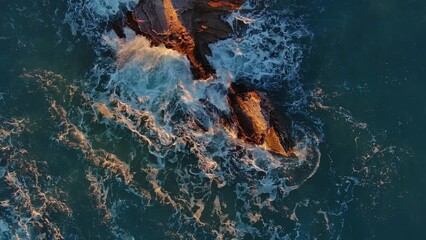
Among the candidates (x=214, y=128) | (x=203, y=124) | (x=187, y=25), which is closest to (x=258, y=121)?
(x=214, y=128)

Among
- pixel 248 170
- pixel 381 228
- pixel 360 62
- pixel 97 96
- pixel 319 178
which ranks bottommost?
pixel 381 228

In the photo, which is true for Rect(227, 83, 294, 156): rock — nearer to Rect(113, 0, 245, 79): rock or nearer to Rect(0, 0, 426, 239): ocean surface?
Rect(0, 0, 426, 239): ocean surface

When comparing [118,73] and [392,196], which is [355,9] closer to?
[392,196]

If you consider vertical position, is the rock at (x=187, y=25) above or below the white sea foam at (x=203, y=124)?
above

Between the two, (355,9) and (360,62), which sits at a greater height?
(355,9)

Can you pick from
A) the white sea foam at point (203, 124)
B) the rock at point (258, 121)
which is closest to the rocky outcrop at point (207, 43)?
the rock at point (258, 121)

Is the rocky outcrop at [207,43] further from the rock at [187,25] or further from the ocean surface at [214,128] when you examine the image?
the ocean surface at [214,128]

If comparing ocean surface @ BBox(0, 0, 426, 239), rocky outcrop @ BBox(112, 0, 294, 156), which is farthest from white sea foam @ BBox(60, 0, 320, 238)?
rocky outcrop @ BBox(112, 0, 294, 156)

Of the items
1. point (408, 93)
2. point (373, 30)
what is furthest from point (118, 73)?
point (408, 93)
